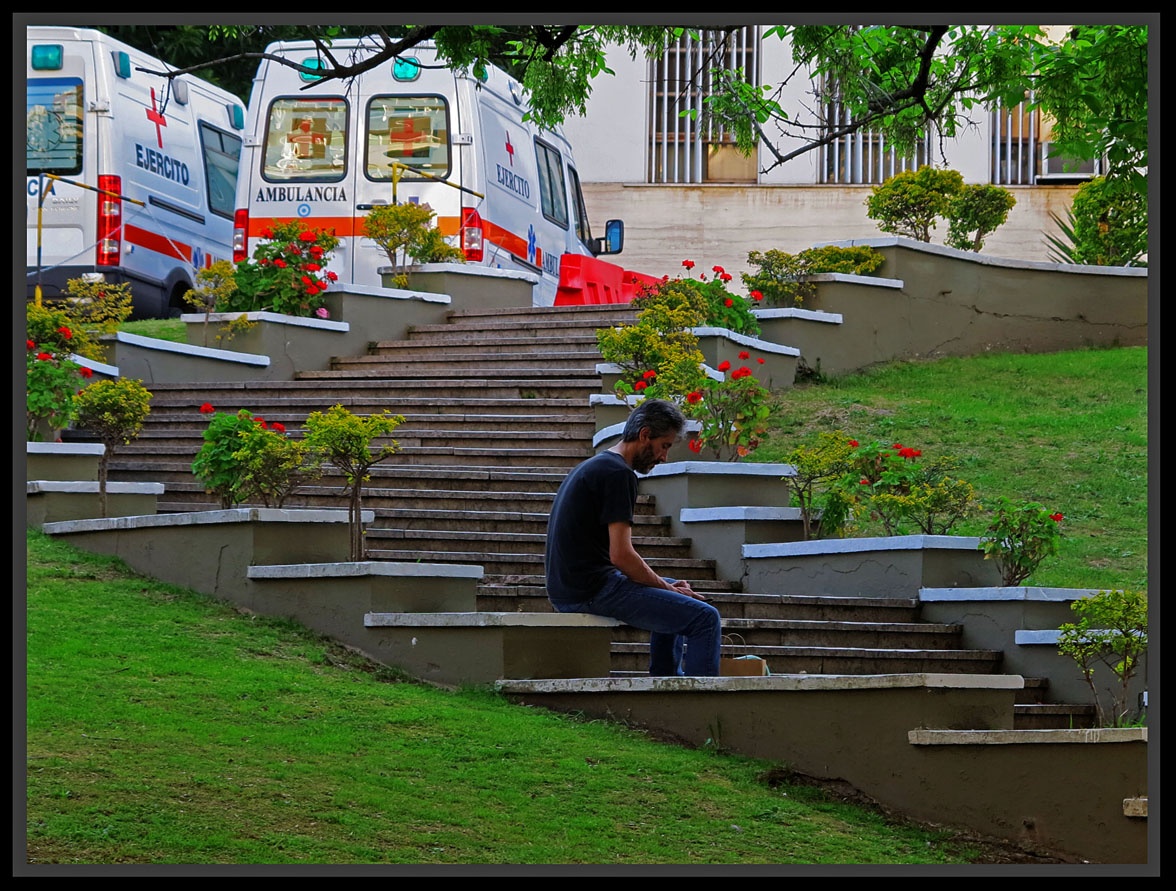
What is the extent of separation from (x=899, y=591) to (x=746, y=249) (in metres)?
16.0

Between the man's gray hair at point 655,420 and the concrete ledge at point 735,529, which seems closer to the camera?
the man's gray hair at point 655,420

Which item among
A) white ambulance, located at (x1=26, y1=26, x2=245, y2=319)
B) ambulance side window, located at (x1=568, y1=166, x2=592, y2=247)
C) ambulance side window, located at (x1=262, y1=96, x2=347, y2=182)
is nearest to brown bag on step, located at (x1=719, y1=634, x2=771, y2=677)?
white ambulance, located at (x1=26, y1=26, x2=245, y2=319)

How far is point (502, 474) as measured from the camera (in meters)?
11.5

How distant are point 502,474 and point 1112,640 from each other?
446 cm

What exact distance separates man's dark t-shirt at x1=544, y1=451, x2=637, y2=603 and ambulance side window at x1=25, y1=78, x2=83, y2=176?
11.0 metres

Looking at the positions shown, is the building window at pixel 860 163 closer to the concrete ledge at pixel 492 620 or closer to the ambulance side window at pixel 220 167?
the ambulance side window at pixel 220 167

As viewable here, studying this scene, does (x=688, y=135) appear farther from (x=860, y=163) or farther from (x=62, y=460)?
(x=62, y=460)

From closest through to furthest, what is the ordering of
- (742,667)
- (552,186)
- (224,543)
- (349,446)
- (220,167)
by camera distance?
(742,667) → (224,543) → (349,446) → (552,186) → (220,167)

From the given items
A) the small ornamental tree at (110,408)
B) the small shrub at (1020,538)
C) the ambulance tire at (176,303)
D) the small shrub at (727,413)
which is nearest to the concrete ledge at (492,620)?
the small shrub at (1020,538)

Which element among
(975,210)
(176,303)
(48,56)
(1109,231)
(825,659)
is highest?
(48,56)

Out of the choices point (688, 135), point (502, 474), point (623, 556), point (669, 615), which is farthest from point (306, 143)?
point (669, 615)

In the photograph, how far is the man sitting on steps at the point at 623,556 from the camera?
7812 mm

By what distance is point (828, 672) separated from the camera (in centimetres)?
915

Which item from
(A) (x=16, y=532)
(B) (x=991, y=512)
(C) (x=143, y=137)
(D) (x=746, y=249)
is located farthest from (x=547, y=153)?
(A) (x=16, y=532)
